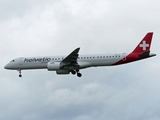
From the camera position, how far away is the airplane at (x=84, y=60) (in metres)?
75.9

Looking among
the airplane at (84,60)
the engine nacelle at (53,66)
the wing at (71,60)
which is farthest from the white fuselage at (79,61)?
the engine nacelle at (53,66)

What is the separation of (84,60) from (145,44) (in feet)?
31.7

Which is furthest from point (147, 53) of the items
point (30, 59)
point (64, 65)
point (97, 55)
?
point (30, 59)

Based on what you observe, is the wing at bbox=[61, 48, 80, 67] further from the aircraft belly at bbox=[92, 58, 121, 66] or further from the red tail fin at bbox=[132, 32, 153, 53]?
the red tail fin at bbox=[132, 32, 153, 53]

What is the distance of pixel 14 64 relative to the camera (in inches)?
3167

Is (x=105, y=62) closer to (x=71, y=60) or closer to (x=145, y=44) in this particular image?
(x=71, y=60)

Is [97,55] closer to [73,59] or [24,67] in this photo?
[73,59]

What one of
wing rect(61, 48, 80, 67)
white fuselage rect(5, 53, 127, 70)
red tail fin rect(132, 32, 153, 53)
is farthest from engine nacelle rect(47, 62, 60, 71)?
red tail fin rect(132, 32, 153, 53)

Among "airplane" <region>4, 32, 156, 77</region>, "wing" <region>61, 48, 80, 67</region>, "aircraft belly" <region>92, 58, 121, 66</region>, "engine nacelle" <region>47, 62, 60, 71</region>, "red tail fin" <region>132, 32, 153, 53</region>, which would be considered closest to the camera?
"wing" <region>61, 48, 80, 67</region>

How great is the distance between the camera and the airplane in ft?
249

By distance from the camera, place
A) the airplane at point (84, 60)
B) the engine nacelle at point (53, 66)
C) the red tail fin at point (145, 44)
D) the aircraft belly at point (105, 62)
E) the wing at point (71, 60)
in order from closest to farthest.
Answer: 1. the wing at point (71, 60)
2. the airplane at point (84, 60)
3. the aircraft belly at point (105, 62)
4. the engine nacelle at point (53, 66)
5. the red tail fin at point (145, 44)

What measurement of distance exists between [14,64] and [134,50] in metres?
19.1

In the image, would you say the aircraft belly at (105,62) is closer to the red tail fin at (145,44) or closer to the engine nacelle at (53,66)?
the red tail fin at (145,44)

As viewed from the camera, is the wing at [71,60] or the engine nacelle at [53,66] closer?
the wing at [71,60]
